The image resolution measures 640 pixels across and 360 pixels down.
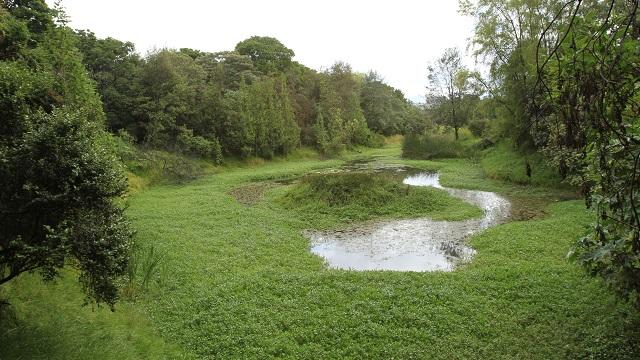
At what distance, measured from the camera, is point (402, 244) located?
13.7 m

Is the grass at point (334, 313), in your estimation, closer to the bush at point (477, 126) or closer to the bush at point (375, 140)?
the bush at point (477, 126)

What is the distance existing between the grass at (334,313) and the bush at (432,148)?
28.7m

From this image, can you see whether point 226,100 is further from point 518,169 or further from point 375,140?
point 375,140

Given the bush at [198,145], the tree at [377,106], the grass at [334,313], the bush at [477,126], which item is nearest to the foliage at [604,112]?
the grass at [334,313]

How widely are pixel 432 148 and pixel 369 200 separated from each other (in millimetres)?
24944

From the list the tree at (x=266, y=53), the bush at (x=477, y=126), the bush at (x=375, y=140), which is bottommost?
the bush at (x=375, y=140)

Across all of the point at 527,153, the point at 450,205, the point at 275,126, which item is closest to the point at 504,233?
the point at 450,205

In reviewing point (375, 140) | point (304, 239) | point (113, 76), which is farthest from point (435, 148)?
point (304, 239)

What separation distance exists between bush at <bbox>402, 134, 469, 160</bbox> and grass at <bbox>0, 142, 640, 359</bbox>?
28.7m

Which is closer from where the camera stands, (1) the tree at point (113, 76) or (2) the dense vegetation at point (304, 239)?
(2) the dense vegetation at point (304, 239)

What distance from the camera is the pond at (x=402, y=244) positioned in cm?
1208

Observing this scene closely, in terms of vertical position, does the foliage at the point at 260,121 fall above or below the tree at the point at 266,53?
below

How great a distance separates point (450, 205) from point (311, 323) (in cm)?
1231

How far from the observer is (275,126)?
130 feet
